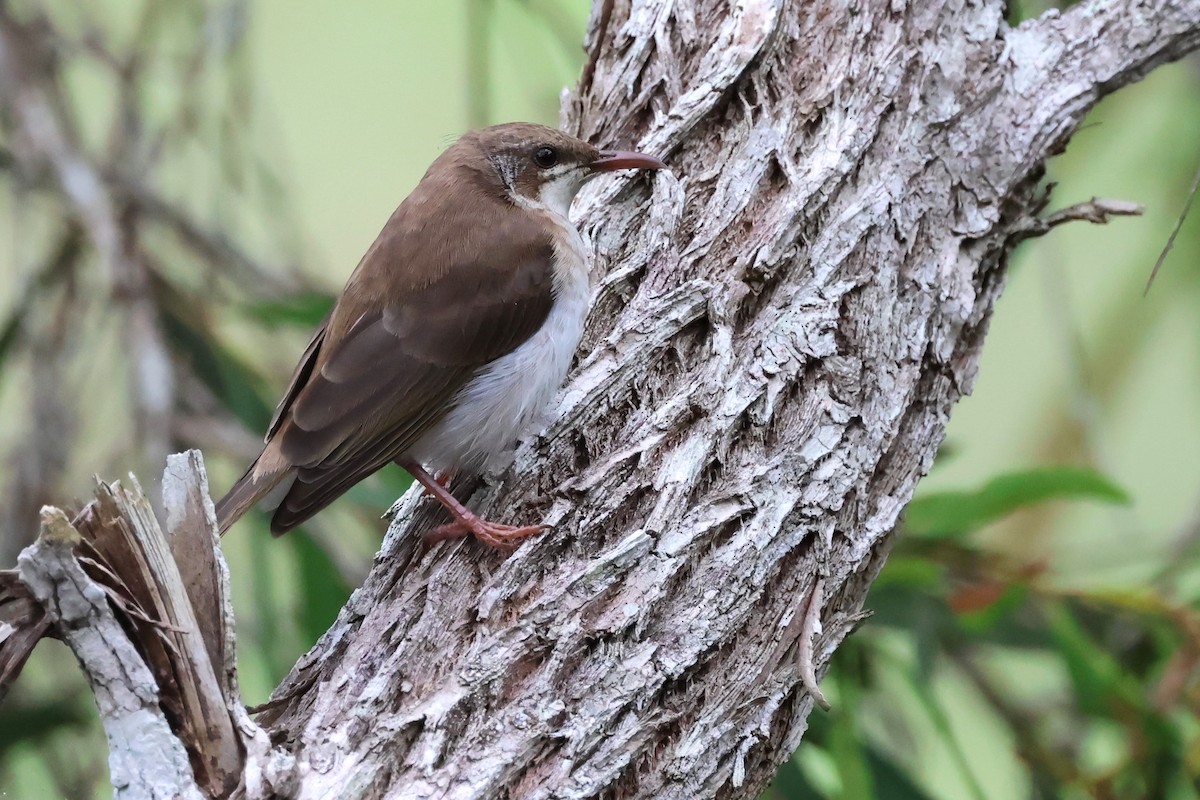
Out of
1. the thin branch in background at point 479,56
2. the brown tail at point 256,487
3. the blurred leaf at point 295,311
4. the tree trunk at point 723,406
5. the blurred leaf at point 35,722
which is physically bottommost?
the tree trunk at point 723,406

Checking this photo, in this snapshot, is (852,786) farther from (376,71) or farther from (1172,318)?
(376,71)

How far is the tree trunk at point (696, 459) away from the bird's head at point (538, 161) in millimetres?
95

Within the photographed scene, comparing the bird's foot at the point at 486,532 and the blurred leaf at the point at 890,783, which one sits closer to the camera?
the bird's foot at the point at 486,532

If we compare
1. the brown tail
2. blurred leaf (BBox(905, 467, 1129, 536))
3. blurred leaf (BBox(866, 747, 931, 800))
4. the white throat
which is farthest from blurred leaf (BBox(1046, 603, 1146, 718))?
the brown tail

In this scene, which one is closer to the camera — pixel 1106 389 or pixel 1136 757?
pixel 1136 757

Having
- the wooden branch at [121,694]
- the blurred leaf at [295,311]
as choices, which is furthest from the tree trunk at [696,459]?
the blurred leaf at [295,311]

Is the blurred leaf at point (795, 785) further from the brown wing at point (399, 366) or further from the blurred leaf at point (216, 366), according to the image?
Result: the blurred leaf at point (216, 366)

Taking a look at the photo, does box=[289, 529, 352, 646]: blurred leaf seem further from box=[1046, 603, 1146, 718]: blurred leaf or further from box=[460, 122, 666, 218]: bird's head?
box=[1046, 603, 1146, 718]: blurred leaf

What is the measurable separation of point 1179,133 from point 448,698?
5.61m

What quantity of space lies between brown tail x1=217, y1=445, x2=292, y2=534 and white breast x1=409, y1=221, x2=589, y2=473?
0.44 metres

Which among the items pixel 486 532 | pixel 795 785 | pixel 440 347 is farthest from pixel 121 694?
pixel 795 785

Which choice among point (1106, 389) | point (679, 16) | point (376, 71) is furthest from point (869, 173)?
point (376, 71)

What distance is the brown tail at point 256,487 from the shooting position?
3219 millimetres

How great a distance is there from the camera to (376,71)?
782 cm
